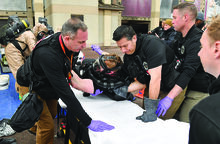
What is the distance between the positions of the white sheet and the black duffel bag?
52cm

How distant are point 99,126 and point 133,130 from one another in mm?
275

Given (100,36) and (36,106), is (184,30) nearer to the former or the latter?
(36,106)

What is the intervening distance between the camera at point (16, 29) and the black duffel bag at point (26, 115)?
2.03m

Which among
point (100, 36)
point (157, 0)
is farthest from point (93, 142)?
point (157, 0)

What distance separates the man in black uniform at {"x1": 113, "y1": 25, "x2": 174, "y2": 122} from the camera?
5.33ft

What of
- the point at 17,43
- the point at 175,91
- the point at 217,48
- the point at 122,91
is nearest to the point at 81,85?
the point at 122,91

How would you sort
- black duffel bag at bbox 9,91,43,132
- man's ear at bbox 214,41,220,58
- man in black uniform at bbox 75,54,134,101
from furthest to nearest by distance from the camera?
man in black uniform at bbox 75,54,134,101 < black duffel bag at bbox 9,91,43,132 < man's ear at bbox 214,41,220,58

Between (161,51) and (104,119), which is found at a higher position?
(161,51)

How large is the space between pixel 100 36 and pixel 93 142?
36.5 feet

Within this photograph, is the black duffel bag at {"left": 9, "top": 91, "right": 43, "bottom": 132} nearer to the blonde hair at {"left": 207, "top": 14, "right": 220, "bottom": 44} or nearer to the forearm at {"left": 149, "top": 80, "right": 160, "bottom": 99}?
the forearm at {"left": 149, "top": 80, "right": 160, "bottom": 99}

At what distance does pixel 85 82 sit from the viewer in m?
2.02

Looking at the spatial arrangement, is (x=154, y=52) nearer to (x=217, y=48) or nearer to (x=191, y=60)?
(x=191, y=60)

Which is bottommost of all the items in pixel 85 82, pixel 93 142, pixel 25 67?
pixel 93 142

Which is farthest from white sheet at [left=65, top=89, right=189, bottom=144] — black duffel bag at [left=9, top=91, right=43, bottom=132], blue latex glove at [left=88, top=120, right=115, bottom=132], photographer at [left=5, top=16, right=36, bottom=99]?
photographer at [left=5, top=16, right=36, bottom=99]
